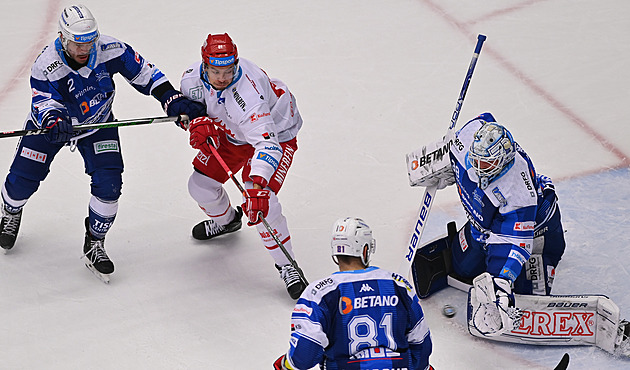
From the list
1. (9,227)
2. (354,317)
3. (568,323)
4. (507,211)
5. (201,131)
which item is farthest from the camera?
(9,227)

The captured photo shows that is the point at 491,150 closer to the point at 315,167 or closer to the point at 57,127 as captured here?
the point at 315,167

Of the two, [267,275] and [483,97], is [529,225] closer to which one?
[267,275]

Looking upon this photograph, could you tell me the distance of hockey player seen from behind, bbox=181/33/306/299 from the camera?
157 inches

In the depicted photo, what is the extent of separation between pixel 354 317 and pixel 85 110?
1.78 metres

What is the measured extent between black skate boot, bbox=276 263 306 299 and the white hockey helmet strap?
39.0 inches

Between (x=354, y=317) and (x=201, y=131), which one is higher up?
(x=354, y=317)

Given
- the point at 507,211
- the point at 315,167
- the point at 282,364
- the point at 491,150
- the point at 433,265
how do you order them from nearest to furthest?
the point at 282,364 → the point at 491,150 → the point at 507,211 → the point at 433,265 → the point at 315,167

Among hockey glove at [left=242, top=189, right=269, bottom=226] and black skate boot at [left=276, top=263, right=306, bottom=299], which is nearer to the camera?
hockey glove at [left=242, top=189, right=269, bottom=226]

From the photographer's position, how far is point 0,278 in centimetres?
445

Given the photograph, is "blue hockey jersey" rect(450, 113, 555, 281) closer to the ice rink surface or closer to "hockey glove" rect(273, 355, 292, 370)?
the ice rink surface

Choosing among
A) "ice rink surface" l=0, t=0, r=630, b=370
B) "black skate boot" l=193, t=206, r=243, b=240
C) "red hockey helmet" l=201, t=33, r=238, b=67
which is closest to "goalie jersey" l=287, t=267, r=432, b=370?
"ice rink surface" l=0, t=0, r=630, b=370

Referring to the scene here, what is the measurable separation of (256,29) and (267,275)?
251 cm

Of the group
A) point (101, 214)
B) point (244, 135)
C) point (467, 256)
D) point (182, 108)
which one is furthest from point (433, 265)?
point (101, 214)

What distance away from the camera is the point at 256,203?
3973mm
